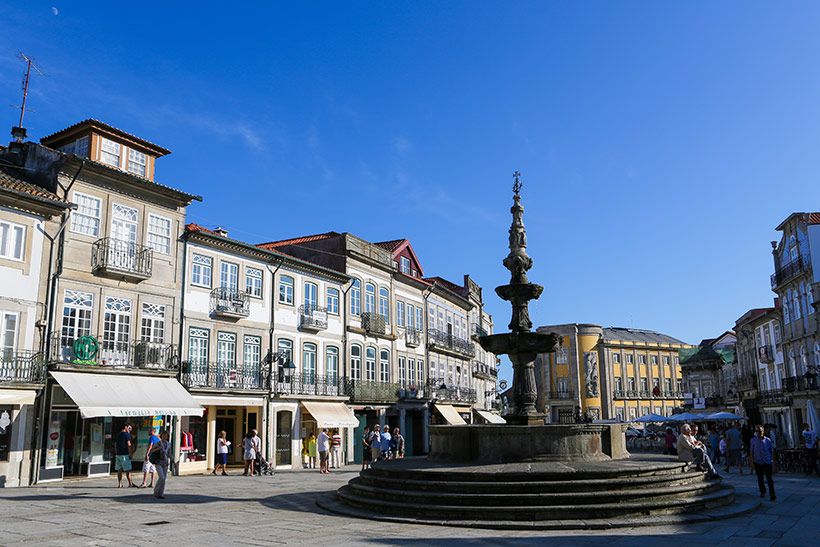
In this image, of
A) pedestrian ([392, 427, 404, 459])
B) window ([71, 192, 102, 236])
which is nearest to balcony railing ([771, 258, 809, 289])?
pedestrian ([392, 427, 404, 459])

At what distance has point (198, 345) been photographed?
26203 mm

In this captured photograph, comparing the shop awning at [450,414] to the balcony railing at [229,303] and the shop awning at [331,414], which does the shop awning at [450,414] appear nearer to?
the shop awning at [331,414]

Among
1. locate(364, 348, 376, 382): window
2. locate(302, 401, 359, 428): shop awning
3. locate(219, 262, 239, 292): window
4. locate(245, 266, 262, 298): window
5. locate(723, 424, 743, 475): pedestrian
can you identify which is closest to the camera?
locate(723, 424, 743, 475): pedestrian

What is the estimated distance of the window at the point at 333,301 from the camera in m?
33.3

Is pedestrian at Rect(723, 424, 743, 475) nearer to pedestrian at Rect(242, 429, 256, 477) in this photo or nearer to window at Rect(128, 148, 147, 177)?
pedestrian at Rect(242, 429, 256, 477)

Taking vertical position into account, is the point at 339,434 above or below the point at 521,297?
below

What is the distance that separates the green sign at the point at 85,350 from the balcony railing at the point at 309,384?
8.55 m

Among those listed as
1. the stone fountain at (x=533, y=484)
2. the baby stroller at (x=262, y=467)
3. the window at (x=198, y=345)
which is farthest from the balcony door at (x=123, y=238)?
the stone fountain at (x=533, y=484)

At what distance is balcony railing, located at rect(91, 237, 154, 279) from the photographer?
2261cm

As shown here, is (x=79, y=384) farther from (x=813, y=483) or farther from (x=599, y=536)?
(x=813, y=483)

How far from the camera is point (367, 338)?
117ft

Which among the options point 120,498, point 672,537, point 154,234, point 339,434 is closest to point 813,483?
point 672,537

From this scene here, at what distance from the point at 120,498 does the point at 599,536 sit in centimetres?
1113

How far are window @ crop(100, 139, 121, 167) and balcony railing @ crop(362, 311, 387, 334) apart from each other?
48.8ft
